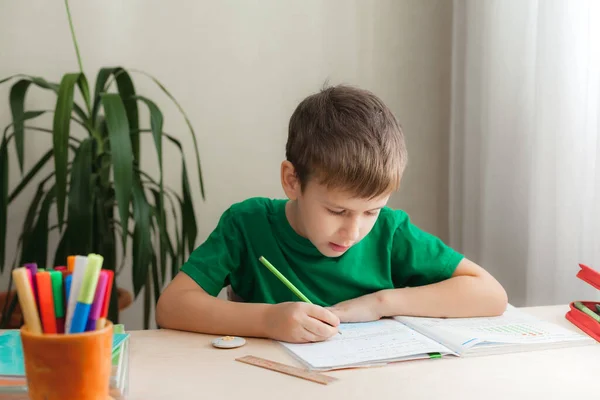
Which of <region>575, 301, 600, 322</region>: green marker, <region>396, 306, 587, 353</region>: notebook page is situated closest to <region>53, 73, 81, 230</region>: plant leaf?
<region>396, 306, 587, 353</region>: notebook page

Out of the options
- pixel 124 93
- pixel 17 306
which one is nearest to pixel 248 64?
pixel 124 93

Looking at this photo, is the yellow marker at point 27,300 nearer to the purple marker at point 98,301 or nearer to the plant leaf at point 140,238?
the purple marker at point 98,301

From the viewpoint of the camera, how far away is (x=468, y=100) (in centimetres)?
212

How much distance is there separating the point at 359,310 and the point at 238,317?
0.69ft

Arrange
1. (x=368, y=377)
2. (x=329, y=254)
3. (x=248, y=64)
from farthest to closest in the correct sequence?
1. (x=248, y=64)
2. (x=329, y=254)
3. (x=368, y=377)

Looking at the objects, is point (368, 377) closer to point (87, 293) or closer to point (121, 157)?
point (87, 293)

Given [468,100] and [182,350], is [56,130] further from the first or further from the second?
[468,100]

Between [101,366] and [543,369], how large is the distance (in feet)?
1.97

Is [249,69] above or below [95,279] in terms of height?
above

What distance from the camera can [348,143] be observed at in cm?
114

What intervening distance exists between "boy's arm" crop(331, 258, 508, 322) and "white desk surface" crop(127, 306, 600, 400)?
19cm

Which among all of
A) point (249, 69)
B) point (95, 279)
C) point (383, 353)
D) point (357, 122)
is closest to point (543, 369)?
point (383, 353)

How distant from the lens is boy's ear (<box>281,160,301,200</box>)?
1.22m

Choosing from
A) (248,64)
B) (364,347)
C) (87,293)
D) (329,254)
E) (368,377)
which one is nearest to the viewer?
(87,293)
